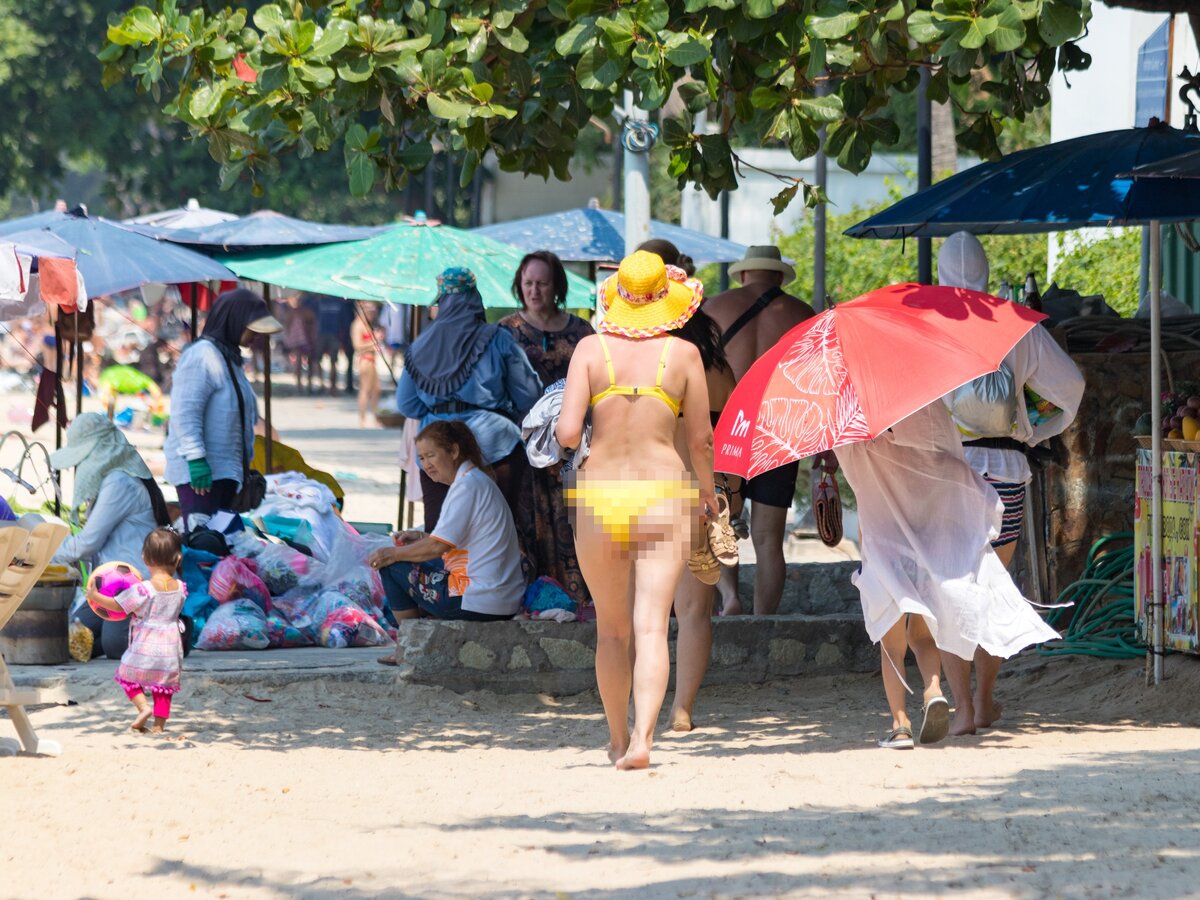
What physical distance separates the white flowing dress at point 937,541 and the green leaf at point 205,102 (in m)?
2.51

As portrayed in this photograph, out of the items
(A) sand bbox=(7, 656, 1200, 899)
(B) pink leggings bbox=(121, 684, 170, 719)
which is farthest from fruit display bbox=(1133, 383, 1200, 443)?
(B) pink leggings bbox=(121, 684, 170, 719)

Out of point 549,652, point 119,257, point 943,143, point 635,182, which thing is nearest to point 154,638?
point 549,652

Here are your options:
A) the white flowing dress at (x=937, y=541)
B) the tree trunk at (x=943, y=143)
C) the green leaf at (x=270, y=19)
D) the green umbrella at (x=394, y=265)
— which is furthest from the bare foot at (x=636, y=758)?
the tree trunk at (x=943, y=143)

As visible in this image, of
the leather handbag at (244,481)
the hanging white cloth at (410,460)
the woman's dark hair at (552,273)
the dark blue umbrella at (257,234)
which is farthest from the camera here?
the dark blue umbrella at (257,234)

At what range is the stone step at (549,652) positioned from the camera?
7.67 metres

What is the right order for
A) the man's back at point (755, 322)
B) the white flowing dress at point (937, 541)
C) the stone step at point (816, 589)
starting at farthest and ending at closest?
the stone step at point (816, 589)
the man's back at point (755, 322)
the white flowing dress at point (937, 541)

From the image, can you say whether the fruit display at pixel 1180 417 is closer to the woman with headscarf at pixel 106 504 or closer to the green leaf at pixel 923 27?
the green leaf at pixel 923 27

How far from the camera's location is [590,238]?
40.4ft

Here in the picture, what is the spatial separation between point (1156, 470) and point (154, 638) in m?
3.97

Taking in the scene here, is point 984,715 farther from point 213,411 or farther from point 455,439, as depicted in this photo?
point 213,411

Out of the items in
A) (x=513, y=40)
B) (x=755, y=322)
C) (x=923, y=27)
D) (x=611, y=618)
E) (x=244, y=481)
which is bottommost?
(x=611, y=618)

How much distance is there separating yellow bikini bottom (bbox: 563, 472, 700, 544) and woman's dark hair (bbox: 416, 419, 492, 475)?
1.89 m

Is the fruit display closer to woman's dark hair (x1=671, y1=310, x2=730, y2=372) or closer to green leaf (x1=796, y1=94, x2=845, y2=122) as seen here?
woman's dark hair (x1=671, y1=310, x2=730, y2=372)

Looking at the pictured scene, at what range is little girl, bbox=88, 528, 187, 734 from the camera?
6.96m
